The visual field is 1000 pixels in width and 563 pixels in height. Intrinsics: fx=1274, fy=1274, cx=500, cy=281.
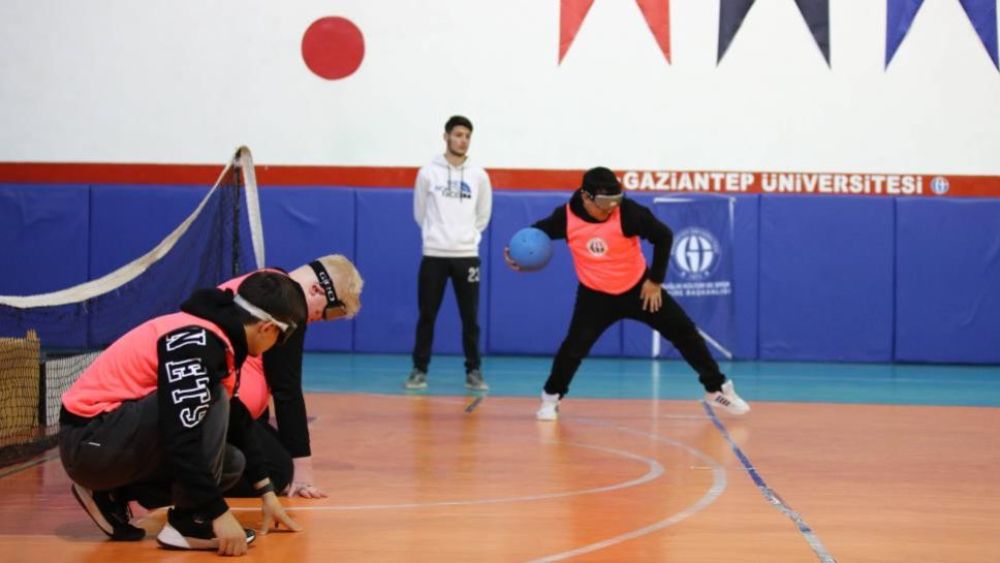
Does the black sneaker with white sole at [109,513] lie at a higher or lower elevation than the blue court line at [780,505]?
higher

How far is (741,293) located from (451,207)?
4.52 meters

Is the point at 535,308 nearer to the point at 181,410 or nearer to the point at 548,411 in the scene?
the point at 548,411

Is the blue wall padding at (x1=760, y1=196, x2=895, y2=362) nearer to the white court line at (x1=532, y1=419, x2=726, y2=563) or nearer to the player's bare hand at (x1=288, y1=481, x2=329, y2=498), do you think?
the white court line at (x1=532, y1=419, x2=726, y2=563)

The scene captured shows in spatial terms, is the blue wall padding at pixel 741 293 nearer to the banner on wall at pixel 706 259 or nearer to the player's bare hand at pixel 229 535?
the banner on wall at pixel 706 259

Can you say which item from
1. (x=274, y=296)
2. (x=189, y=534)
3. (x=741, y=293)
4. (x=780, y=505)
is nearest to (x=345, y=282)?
(x=274, y=296)

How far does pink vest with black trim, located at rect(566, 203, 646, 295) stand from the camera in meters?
9.37

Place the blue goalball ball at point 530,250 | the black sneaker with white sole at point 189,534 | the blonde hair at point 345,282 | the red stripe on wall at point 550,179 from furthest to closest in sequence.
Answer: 1. the red stripe on wall at point 550,179
2. the blue goalball ball at point 530,250
3. the blonde hair at point 345,282
4. the black sneaker with white sole at point 189,534

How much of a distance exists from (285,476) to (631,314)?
3.97 metres

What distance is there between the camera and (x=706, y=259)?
1469cm

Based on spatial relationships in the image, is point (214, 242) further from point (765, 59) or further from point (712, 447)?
point (765, 59)

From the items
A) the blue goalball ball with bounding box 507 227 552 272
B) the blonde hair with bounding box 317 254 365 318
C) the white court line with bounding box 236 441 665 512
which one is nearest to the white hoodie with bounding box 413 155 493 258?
the blue goalball ball with bounding box 507 227 552 272

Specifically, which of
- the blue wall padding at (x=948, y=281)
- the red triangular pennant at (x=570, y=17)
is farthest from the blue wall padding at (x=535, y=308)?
the blue wall padding at (x=948, y=281)

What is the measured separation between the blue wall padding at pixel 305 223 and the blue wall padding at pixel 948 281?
6.40m

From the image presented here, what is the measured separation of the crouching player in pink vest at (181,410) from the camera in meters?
4.73
